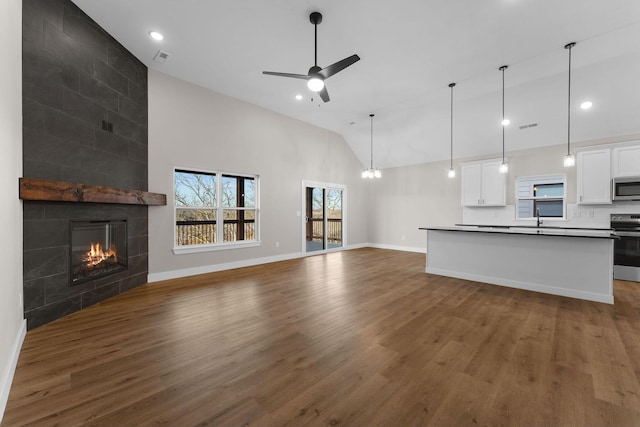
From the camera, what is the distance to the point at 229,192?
18.7ft

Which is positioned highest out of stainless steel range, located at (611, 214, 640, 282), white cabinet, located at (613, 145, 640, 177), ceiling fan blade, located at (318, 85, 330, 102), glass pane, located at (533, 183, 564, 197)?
ceiling fan blade, located at (318, 85, 330, 102)

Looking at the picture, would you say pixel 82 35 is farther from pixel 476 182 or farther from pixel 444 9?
pixel 476 182

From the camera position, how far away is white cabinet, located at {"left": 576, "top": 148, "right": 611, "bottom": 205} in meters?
5.18

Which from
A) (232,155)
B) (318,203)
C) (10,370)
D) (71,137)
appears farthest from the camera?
(318,203)

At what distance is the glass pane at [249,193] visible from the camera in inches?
235

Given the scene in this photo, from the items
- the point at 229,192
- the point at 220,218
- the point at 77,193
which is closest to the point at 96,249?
the point at 77,193

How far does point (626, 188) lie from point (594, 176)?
505mm

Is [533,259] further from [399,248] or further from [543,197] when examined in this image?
[399,248]

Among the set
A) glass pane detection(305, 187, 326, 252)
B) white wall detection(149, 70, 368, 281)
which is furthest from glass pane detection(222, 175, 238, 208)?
glass pane detection(305, 187, 326, 252)

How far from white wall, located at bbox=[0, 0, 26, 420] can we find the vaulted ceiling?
1357 millimetres

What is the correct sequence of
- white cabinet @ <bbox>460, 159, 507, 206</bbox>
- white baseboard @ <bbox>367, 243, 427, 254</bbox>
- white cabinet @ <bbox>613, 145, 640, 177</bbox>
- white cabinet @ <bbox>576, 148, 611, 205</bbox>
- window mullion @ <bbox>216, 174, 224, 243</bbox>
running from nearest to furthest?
white cabinet @ <bbox>613, 145, 640, 177</bbox>, white cabinet @ <bbox>576, 148, 611, 205</bbox>, window mullion @ <bbox>216, 174, 224, 243</bbox>, white cabinet @ <bbox>460, 159, 507, 206</bbox>, white baseboard @ <bbox>367, 243, 427, 254</bbox>

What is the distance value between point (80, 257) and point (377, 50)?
4.84 metres

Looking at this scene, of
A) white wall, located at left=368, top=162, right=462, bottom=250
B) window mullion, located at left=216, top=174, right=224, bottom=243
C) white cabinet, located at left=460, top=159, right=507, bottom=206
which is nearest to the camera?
window mullion, located at left=216, top=174, right=224, bottom=243

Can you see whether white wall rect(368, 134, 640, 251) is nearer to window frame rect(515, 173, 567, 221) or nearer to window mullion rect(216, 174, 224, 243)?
window frame rect(515, 173, 567, 221)
